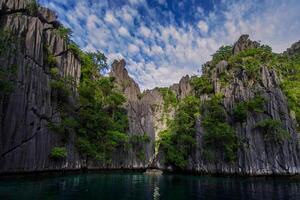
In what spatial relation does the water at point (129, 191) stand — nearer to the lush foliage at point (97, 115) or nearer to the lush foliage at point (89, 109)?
the lush foliage at point (89, 109)

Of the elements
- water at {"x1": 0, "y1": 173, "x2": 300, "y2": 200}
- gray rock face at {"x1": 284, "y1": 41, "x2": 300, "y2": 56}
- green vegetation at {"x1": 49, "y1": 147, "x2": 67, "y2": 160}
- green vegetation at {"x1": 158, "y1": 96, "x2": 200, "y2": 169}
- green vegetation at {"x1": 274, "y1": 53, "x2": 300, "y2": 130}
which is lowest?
water at {"x1": 0, "y1": 173, "x2": 300, "y2": 200}

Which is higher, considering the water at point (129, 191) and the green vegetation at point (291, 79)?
the green vegetation at point (291, 79)

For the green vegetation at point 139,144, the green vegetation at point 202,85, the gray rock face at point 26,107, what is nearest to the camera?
the gray rock face at point 26,107

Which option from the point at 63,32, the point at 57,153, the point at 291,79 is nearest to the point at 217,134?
the point at 291,79

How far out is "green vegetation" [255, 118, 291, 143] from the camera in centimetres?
3519

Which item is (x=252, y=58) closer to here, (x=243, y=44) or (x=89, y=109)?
(x=243, y=44)

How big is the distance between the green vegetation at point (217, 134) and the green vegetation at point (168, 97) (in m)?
19.7

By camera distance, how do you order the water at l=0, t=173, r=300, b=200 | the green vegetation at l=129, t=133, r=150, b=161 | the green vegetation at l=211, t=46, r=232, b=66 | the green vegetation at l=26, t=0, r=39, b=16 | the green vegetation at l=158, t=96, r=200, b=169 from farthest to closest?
1. the green vegetation at l=211, t=46, r=232, b=66
2. the green vegetation at l=129, t=133, r=150, b=161
3. the green vegetation at l=158, t=96, r=200, b=169
4. the green vegetation at l=26, t=0, r=39, b=16
5. the water at l=0, t=173, r=300, b=200

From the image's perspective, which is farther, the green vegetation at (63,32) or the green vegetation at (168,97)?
the green vegetation at (168,97)

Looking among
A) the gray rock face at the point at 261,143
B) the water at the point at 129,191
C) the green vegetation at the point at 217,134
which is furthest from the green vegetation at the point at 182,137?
the water at the point at 129,191

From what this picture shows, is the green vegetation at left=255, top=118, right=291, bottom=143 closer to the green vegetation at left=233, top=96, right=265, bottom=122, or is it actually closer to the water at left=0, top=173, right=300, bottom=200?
the green vegetation at left=233, top=96, right=265, bottom=122

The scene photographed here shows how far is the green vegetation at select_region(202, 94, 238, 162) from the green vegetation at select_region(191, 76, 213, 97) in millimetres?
6542

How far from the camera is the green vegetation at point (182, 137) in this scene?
46.8m

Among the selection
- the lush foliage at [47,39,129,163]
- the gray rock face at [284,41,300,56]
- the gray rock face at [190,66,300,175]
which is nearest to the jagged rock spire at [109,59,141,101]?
the lush foliage at [47,39,129,163]
